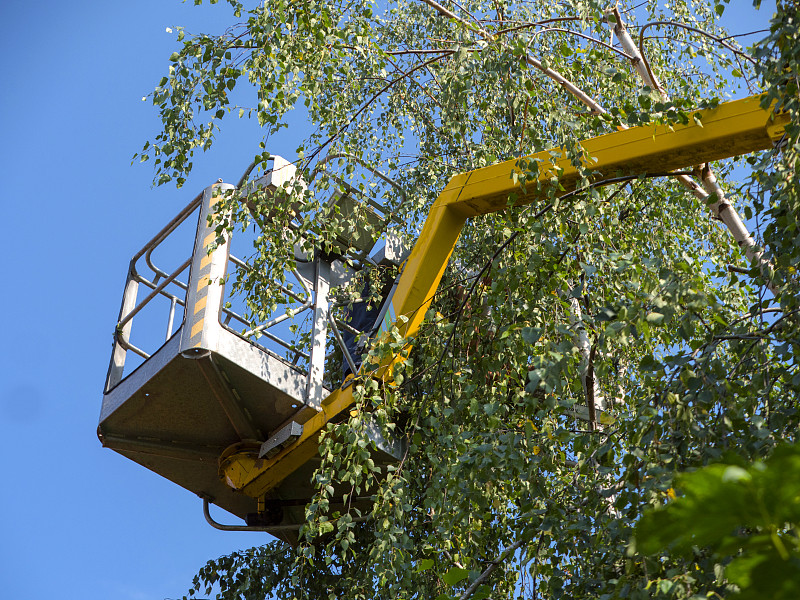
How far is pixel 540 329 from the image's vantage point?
11.1ft

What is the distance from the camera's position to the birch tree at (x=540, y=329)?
120 inches

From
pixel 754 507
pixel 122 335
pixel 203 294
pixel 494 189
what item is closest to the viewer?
pixel 754 507

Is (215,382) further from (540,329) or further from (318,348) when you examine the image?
(540,329)

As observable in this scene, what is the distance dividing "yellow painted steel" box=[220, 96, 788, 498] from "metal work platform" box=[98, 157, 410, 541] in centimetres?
23

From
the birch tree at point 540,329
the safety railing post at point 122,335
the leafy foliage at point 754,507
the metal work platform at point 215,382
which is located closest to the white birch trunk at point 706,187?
the birch tree at point 540,329

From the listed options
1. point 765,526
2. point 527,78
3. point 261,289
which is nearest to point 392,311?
point 261,289

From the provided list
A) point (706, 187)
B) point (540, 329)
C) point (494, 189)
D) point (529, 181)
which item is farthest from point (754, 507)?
point (706, 187)

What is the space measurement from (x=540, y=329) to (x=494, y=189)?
7.83ft

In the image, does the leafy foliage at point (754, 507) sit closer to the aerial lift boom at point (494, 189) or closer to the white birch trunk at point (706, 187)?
the aerial lift boom at point (494, 189)

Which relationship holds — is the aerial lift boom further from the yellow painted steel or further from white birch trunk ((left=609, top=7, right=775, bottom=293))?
white birch trunk ((left=609, top=7, right=775, bottom=293))

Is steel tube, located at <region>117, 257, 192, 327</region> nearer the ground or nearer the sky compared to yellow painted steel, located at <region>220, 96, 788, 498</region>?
nearer the sky

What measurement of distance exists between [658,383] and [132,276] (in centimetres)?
603

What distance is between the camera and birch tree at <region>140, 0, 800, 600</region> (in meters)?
3.05

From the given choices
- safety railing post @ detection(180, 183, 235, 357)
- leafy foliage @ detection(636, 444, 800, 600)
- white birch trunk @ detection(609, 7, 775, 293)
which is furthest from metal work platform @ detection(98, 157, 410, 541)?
leafy foliage @ detection(636, 444, 800, 600)
